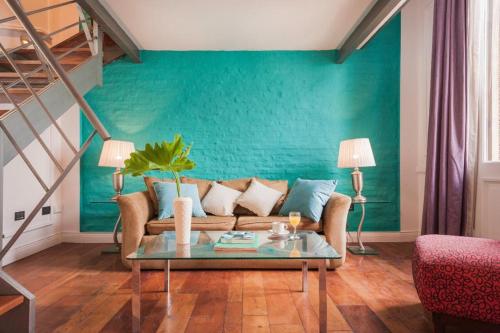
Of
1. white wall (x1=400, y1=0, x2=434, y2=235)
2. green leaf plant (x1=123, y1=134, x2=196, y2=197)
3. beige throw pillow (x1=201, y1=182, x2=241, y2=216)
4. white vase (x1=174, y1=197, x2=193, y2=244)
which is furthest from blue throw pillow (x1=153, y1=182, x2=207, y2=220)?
white wall (x1=400, y1=0, x2=434, y2=235)

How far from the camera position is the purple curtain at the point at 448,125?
3250 millimetres

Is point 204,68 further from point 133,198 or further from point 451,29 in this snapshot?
point 451,29

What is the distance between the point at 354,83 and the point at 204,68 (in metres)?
1.86

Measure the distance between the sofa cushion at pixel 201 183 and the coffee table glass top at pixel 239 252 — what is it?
5.12 ft

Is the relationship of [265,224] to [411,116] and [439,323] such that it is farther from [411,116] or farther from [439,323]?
[411,116]

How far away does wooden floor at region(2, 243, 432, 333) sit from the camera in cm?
212

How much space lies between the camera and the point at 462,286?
1.78m

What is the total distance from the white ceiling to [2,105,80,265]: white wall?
5.02ft

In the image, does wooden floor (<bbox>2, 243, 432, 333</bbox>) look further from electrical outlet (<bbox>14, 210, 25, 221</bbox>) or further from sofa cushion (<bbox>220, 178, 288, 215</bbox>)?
sofa cushion (<bbox>220, 178, 288, 215</bbox>)

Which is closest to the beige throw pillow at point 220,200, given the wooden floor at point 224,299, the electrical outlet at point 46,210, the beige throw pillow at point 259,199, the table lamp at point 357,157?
the beige throw pillow at point 259,199

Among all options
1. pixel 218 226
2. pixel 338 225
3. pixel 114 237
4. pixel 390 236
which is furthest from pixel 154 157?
pixel 390 236

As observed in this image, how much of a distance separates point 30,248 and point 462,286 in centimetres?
399

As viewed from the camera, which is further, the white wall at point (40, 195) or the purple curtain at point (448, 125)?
the white wall at point (40, 195)

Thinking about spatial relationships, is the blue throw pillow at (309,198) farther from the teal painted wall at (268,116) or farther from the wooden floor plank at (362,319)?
the wooden floor plank at (362,319)
